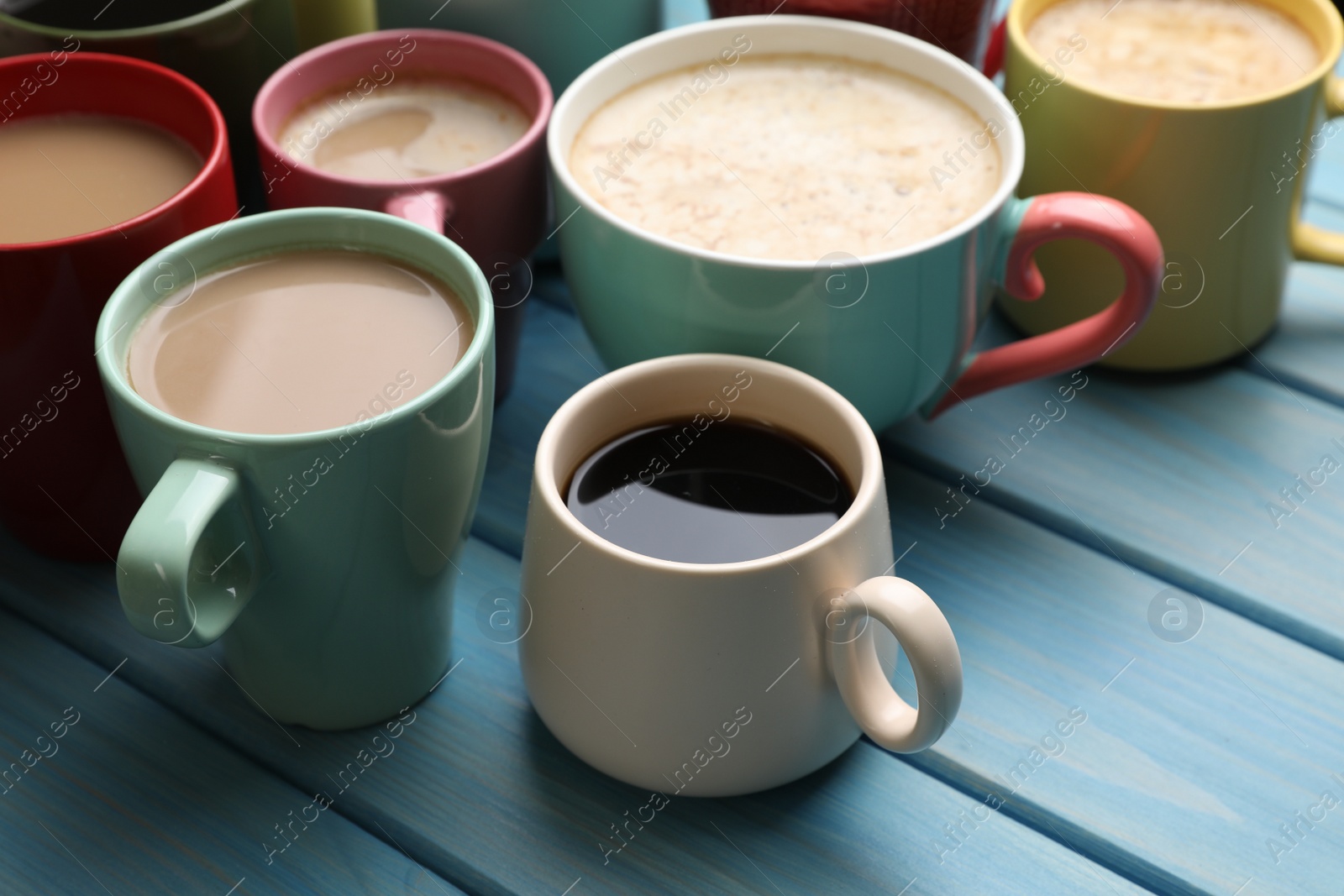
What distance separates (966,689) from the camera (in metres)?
0.65

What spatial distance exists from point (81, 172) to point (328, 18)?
186mm

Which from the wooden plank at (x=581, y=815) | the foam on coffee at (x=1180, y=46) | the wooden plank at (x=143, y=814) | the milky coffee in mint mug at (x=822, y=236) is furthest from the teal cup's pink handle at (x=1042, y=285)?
the wooden plank at (x=143, y=814)

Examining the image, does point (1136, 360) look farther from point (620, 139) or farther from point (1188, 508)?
point (620, 139)

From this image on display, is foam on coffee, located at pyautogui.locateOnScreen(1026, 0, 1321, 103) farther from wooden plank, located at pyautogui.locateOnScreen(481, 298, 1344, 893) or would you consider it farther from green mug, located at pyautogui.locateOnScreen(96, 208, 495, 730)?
green mug, located at pyautogui.locateOnScreen(96, 208, 495, 730)

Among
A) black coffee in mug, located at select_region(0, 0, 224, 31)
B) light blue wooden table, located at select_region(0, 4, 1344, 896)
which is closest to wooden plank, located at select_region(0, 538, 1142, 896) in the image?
light blue wooden table, located at select_region(0, 4, 1344, 896)

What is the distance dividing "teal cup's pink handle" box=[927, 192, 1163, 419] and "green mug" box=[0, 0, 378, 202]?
0.40 m

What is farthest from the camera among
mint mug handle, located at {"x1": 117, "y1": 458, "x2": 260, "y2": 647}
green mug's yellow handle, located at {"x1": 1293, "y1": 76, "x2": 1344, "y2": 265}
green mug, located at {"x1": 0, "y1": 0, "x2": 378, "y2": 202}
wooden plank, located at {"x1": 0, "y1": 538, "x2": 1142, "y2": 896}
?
green mug's yellow handle, located at {"x1": 1293, "y1": 76, "x2": 1344, "y2": 265}

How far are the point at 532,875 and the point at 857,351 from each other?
286mm

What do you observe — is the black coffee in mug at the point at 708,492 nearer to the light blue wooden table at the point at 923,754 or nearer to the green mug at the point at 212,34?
the light blue wooden table at the point at 923,754

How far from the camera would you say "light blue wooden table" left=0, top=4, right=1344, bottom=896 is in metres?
0.58

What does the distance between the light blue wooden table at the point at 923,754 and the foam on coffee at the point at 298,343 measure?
6.7 inches

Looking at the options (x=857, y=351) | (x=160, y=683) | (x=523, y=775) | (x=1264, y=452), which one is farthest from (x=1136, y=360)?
(x=160, y=683)

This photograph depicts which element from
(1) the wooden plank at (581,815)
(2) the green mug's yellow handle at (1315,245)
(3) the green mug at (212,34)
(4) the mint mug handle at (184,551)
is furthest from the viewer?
(2) the green mug's yellow handle at (1315,245)

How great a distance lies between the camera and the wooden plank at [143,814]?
569mm
